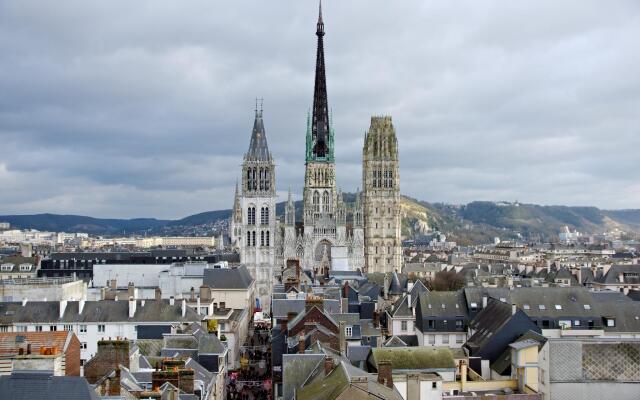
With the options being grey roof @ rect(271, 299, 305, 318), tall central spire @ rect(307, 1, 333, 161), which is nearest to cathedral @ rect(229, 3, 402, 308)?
tall central spire @ rect(307, 1, 333, 161)

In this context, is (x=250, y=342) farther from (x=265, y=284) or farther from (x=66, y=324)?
(x=265, y=284)

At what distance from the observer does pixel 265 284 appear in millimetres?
159375

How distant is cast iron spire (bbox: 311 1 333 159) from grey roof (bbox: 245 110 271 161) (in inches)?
731

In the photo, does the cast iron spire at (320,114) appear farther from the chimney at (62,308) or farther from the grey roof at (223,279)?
the chimney at (62,308)

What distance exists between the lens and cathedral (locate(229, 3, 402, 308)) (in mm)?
163125

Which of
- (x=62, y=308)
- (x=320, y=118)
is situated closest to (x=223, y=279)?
(x=62, y=308)

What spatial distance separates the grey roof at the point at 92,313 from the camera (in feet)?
245

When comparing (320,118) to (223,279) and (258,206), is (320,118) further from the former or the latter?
(223,279)

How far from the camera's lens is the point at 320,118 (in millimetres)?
185875

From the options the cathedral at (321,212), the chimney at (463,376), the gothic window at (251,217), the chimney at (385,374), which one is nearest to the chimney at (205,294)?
the chimney at (463,376)

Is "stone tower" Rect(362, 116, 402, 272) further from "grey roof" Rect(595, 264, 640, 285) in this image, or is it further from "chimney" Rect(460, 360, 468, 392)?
"chimney" Rect(460, 360, 468, 392)

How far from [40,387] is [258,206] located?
138754 millimetres

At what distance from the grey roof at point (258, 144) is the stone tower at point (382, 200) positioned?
28.6 metres

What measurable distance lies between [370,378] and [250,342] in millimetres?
64462
